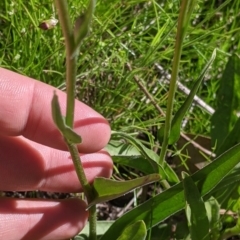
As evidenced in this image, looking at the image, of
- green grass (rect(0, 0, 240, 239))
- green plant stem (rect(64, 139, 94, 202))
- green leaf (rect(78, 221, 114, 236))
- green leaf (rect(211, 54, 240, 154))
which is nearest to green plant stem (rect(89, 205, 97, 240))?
green plant stem (rect(64, 139, 94, 202))

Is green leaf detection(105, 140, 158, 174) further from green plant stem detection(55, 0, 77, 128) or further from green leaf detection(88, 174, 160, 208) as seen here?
green plant stem detection(55, 0, 77, 128)

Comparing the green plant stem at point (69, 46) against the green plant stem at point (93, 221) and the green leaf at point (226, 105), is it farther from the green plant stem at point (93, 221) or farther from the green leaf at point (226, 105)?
the green leaf at point (226, 105)

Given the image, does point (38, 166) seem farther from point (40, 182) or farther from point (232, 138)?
point (232, 138)

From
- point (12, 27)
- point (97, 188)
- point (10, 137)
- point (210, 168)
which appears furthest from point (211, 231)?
point (12, 27)

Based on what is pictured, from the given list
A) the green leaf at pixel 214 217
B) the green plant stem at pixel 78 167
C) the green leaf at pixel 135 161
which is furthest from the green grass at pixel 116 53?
the green plant stem at pixel 78 167

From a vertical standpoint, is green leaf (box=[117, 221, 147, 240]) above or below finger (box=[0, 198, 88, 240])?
above

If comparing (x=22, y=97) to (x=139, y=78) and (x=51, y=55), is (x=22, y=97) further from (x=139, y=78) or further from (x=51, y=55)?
(x=139, y=78)

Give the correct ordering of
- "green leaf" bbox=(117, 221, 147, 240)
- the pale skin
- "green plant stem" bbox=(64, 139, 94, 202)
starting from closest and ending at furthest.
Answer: "green plant stem" bbox=(64, 139, 94, 202) < "green leaf" bbox=(117, 221, 147, 240) < the pale skin
